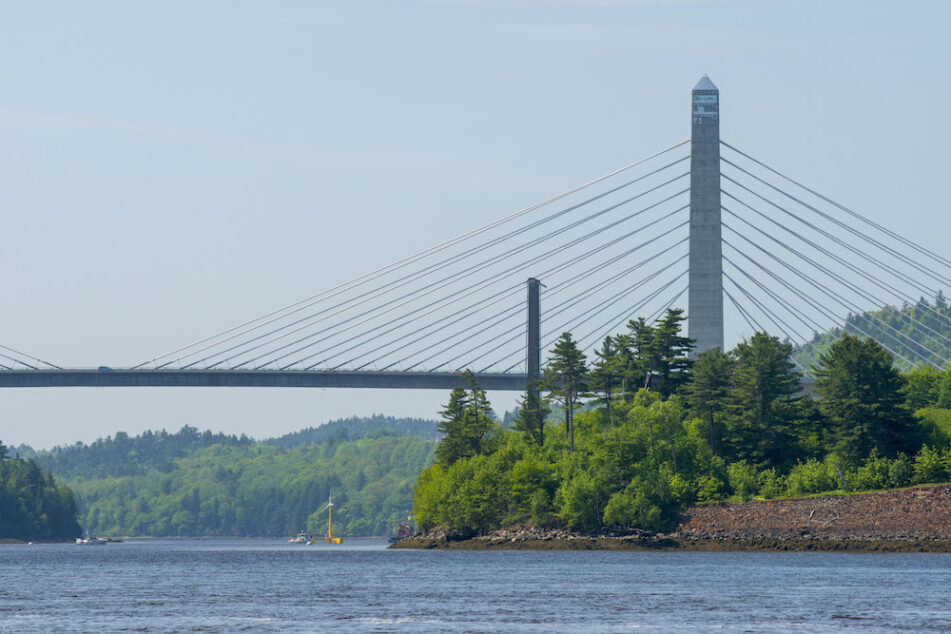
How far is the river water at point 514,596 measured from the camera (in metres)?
52.2

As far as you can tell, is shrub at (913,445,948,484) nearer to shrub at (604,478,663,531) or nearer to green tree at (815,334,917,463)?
green tree at (815,334,917,463)

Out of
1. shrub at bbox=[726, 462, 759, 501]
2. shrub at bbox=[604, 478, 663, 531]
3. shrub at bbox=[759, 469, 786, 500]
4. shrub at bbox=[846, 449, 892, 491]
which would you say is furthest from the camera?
shrub at bbox=[726, 462, 759, 501]

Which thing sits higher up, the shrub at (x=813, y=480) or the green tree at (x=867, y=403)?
the green tree at (x=867, y=403)

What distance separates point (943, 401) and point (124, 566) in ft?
198

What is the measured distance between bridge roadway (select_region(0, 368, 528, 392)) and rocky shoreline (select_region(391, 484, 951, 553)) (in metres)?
19.6

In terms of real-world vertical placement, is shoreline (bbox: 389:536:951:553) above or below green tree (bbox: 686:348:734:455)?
below

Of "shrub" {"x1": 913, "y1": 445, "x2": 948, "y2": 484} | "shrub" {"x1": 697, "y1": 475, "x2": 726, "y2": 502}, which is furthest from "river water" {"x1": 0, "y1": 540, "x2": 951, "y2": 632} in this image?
"shrub" {"x1": 697, "y1": 475, "x2": 726, "y2": 502}

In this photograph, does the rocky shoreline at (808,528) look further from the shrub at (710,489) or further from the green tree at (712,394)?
the green tree at (712,394)

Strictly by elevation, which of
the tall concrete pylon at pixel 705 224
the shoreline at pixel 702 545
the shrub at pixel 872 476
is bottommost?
the shoreline at pixel 702 545

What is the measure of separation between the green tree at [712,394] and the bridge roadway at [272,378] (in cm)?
1896

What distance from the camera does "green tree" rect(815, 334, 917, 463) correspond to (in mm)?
101812

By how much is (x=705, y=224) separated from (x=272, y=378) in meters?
41.1

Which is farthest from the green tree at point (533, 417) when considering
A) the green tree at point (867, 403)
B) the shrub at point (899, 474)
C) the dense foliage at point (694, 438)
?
the shrub at point (899, 474)

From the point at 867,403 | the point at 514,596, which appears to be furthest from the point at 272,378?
the point at 514,596
